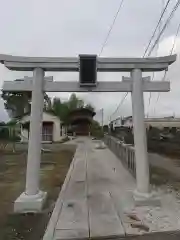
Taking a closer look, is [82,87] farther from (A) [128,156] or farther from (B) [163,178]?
(A) [128,156]

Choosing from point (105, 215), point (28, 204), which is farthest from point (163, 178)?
point (28, 204)

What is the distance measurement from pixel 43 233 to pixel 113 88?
3.57 m

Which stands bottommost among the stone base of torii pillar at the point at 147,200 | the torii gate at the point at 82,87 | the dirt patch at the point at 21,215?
the dirt patch at the point at 21,215

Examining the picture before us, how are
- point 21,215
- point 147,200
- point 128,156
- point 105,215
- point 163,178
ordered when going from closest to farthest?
1. point 105,215
2. point 21,215
3. point 147,200
4. point 163,178
5. point 128,156

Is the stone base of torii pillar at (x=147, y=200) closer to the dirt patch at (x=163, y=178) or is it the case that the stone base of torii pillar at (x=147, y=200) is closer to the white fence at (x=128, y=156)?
the dirt patch at (x=163, y=178)

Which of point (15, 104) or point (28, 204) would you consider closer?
point (28, 204)

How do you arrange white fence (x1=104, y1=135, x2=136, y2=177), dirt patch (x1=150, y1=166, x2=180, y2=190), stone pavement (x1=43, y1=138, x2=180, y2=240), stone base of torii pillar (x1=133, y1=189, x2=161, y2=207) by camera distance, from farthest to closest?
white fence (x1=104, y1=135, x2=136, y2=177) < dirt patch (x1=150, y1=166, x2=180, y2=190) < stone base of torii pillar (x1=133, y1=189, x2=161, y2=207) < stone pavement (x1=43, y1=138, x2=180, y2=240)

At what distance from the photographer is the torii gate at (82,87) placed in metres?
6.83

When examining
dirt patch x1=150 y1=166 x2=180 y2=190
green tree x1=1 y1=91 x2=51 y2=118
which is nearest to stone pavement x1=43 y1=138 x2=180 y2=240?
dirt patch x1=150 y1=166 x2=180 y2=190

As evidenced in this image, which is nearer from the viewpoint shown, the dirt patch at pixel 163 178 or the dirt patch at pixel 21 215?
the dirt patch at pixel 21 215

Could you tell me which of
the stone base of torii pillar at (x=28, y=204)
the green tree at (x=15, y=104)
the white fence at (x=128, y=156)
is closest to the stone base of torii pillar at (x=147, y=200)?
the stone base of torii pillar at (x=28, y=204)

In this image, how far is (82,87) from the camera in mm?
6941

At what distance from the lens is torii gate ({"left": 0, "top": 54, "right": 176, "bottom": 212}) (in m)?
6.83

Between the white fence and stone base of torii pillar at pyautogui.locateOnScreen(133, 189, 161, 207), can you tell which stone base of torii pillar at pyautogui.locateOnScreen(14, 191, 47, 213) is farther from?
the white fence
